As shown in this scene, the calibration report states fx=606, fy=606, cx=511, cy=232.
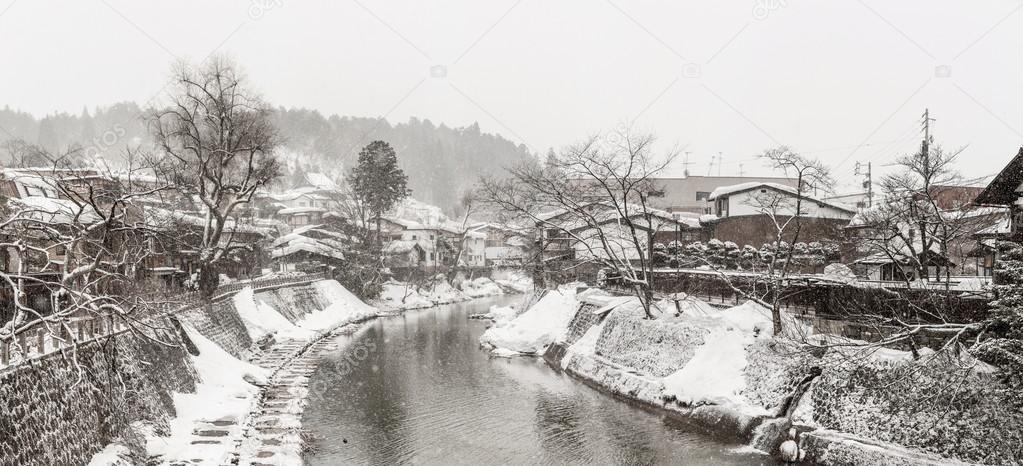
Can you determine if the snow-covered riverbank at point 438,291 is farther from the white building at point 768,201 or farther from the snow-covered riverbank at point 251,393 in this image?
the white building at point 768,201

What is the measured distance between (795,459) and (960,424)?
10.5ft

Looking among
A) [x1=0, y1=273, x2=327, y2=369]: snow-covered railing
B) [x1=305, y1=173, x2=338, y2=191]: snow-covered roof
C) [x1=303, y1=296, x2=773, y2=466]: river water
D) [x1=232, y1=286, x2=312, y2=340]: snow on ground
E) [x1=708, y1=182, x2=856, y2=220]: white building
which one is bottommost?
[x1=303, y1=296, x2=773, y2=466]: river water

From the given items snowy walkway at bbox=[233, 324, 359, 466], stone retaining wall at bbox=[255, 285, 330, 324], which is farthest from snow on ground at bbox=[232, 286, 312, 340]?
snowy walkway at bbox=[233, 324, 359, 466]

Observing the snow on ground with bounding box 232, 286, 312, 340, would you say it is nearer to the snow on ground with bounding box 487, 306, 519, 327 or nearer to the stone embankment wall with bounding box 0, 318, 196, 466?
the stone embankment wall with bounding box 0, 318, 196, 466

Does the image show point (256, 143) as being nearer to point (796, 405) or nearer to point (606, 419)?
point (606, 419)

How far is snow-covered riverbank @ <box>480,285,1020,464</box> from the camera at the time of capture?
1170cm

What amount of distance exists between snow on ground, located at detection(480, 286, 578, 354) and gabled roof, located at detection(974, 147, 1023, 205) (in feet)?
52.1

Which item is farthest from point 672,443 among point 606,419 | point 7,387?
point 7,387

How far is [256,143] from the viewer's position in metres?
23.0

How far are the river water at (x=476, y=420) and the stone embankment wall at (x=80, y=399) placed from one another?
12.4 ft

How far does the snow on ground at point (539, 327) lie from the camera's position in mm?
26781

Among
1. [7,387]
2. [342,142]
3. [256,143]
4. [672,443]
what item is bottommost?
[672,443]

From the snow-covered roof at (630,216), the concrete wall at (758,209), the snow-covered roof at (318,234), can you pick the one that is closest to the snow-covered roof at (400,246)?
the snow-covered roof at (318,234)

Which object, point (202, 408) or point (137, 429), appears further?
point (202, 408)
